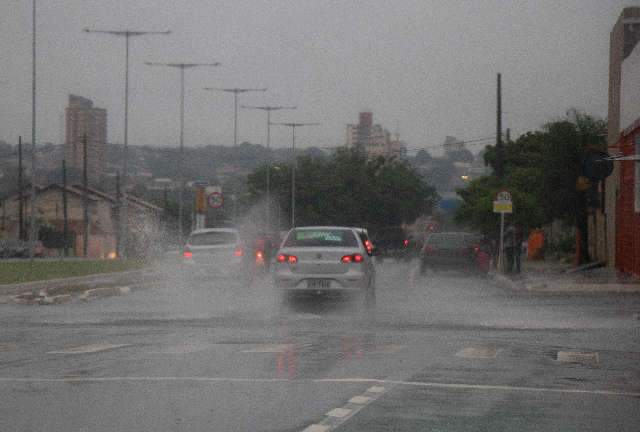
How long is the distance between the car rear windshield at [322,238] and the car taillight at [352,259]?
502 mm

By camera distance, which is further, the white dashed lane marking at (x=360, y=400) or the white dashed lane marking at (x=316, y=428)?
the white dashed lane marking at (x=360, y=400)

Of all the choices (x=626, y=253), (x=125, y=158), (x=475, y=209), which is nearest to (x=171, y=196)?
(x=125, y=158)

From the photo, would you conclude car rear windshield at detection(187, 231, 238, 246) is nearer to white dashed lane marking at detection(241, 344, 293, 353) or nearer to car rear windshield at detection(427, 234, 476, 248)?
car rear windshield at detection(427, 234, 476, 248)

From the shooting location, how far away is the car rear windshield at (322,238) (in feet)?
79.6

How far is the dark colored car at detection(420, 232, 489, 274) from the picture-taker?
4297 cm

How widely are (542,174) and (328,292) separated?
27.1 metres

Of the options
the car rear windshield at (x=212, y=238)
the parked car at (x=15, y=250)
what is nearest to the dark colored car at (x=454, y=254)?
the car rear windshield at (x=212, y=238)

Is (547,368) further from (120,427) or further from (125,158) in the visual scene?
(125,158)

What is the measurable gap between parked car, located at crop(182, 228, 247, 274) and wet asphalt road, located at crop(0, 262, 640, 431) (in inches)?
352

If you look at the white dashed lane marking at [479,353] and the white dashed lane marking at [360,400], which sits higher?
the white dashed lane marking at [360,400]

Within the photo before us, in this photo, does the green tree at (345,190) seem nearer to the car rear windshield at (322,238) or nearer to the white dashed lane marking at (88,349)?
the car rear windshield at (322,238)

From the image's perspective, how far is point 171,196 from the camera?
186 metres

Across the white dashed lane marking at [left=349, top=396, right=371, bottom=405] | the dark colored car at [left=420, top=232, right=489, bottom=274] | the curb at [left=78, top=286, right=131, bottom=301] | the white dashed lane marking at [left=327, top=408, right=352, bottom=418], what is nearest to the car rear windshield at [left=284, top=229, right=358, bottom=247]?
the curb at [left=78, top=286, right=131, bottom=301]

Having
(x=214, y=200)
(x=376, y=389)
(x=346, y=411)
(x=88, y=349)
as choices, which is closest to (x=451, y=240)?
(x=214, y=200)
